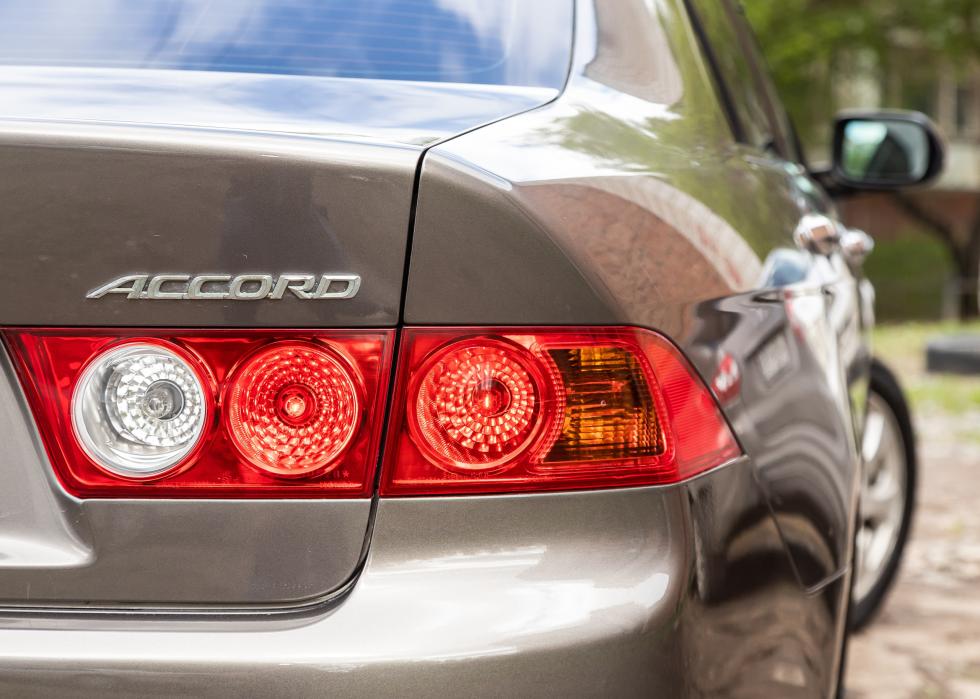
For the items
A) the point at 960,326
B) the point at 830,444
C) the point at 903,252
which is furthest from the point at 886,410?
the point at 903,252

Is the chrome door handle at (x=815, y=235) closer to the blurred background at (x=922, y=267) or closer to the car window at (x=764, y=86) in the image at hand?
the car window at (x=764, y=86)

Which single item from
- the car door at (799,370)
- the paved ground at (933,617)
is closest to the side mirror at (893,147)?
the car door at (799,370)

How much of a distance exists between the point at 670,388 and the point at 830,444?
0.48m

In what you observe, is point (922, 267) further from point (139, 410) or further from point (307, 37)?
point (139, 410)

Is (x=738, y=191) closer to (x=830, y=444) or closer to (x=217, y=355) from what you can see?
(x=830, y=444)

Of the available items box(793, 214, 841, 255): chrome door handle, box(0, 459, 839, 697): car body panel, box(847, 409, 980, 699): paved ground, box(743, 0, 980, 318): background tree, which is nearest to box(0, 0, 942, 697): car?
box(0, 459, 839, 697): car body panel

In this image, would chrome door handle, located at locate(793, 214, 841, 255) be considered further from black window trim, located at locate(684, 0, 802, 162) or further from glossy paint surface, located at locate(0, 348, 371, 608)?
glossy paint surface, located at locate(0, 348, 371, 608)

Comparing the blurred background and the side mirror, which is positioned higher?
the side mirror

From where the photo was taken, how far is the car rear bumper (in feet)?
4.04

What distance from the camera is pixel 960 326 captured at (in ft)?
55.1

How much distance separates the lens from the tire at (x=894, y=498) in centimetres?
Answer: 348

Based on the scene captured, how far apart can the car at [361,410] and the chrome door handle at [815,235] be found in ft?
2.05

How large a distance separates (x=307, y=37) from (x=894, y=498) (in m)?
2.64

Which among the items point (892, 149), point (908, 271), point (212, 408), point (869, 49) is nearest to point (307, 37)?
point (212, 408)
